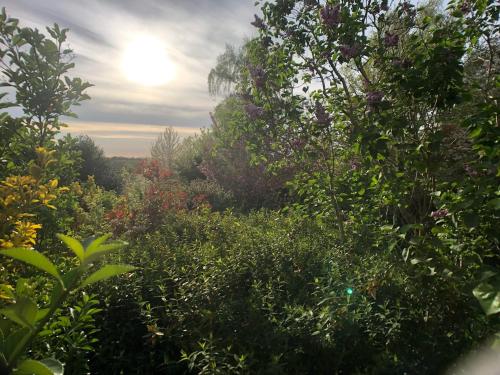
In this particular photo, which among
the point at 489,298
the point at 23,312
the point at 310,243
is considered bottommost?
the point at 310,243

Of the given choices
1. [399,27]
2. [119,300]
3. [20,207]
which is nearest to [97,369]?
[119,300]

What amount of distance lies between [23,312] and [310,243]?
345 cm

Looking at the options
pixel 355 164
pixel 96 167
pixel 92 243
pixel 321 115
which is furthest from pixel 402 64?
pixel 96 167

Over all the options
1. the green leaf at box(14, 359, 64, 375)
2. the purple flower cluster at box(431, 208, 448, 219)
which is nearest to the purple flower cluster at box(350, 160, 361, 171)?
the purple flower cluster at box(431, 208, 448, 219)

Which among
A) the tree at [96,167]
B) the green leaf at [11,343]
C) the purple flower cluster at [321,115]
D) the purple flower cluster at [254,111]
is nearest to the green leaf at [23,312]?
the green leaf at [11,343]

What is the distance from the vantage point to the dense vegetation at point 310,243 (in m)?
1.79

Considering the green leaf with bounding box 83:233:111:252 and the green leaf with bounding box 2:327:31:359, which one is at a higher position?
the green leaf with bounding box 83:233:111:252

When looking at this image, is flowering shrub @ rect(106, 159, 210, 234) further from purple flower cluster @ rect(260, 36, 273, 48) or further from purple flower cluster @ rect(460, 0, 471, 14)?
purple flower cluster @ rect(460, 0, 471, 14)

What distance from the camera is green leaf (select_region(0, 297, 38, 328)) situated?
655mm

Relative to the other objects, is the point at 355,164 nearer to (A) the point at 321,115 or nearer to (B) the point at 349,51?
(A) the point at 321,115

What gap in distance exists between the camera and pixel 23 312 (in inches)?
26.3

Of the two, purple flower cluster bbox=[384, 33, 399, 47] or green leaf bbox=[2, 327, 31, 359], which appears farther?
purple flower cluster bbox=[384, 33, 399, 47]

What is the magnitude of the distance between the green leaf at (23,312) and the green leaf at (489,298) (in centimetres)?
129

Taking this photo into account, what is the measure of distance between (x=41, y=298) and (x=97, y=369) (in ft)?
2.02
